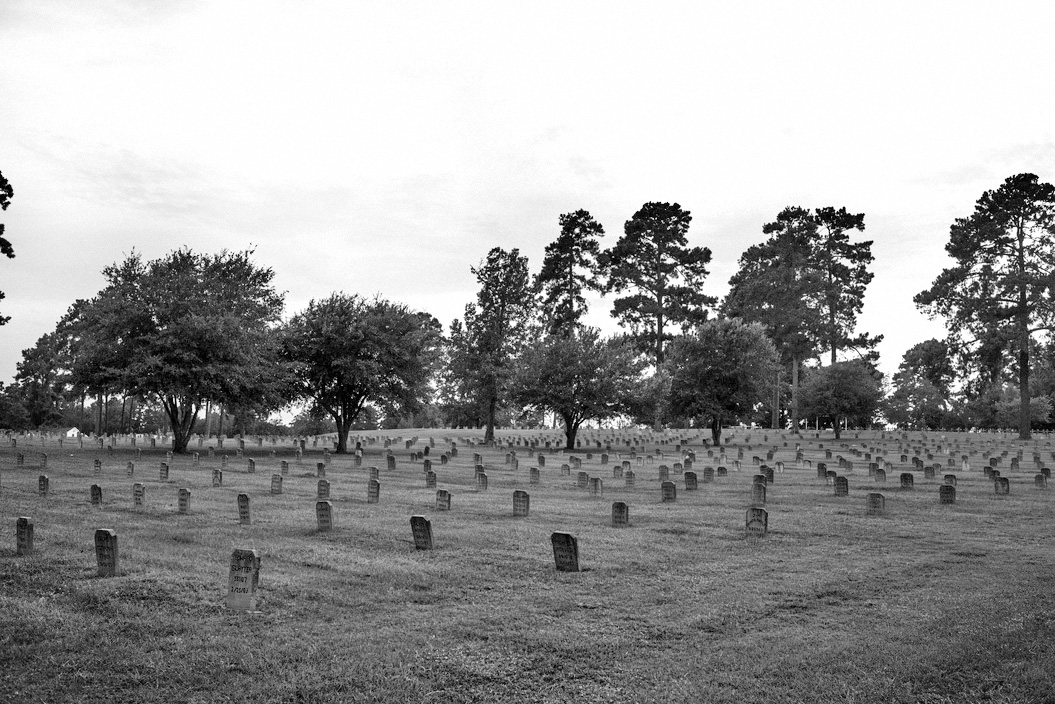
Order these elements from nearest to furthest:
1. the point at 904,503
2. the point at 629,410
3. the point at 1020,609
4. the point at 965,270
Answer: the point at 1020,609, the point at 904,503, the point at 629,410, the point at 965,270

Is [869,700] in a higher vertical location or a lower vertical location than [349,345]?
lower

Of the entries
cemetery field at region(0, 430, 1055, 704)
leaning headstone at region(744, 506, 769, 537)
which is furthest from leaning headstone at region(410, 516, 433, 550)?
leaning headstone at region(744, 506, 769, 537)

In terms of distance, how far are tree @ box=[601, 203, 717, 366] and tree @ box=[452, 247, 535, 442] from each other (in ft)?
40.7

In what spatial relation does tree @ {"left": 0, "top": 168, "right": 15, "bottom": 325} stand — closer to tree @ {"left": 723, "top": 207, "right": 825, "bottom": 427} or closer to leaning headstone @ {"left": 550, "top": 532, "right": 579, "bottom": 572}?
leaning headstone @ {"left": 550, "top": 532, "right": 579, "bottom": 572}

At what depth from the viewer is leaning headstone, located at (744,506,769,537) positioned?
1422 centimetres

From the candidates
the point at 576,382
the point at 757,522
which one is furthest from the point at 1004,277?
the point at 757,522

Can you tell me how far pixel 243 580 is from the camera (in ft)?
28.9

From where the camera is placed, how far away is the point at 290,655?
7344 millimetres

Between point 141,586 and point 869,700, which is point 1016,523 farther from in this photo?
point 141,586

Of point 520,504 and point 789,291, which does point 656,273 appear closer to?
point 789,291

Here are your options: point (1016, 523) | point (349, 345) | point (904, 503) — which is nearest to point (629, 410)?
point (349, 345)

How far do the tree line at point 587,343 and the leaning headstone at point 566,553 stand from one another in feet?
88.4

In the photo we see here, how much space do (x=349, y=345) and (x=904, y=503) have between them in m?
27.5

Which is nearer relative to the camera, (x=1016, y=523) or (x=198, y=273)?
(x=1016, y=523)
